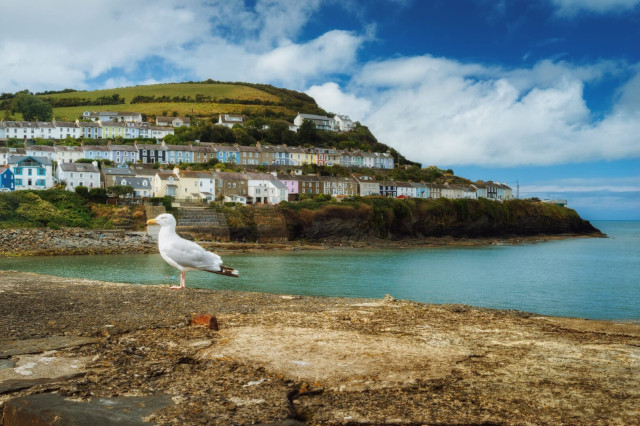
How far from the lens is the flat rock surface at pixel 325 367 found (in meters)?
4.43

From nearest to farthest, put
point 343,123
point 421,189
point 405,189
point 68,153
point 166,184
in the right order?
point 166,184 → point 68,153 → point 405,189 → point 421,189 → point 343,123

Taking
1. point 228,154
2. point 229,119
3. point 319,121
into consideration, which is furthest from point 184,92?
point 228,154

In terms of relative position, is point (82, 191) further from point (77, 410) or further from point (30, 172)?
point (77, 410)

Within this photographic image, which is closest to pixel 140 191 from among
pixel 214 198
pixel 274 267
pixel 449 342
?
pixel 214 198

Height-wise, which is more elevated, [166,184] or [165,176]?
[165,176]

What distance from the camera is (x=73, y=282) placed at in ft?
49.9

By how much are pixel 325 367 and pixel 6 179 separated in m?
75.1

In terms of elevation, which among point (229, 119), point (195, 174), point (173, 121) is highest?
point (229, 119)

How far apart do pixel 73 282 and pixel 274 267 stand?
79.0 ft

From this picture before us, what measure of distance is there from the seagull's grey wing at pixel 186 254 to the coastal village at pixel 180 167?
6157cm

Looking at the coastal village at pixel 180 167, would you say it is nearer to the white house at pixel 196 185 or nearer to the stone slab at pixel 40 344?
the white house at pixel 196 185

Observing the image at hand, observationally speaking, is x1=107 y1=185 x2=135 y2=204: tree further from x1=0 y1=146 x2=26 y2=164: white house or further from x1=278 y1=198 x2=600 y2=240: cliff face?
x1=0 y1=146 x2=26 y2=164: white house

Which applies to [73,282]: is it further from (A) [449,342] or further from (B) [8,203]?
(B) [8,203]

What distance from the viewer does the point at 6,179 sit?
67.8 m
